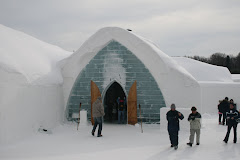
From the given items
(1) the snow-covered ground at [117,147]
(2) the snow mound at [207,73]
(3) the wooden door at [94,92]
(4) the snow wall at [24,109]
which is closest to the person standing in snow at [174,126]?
(1) the snow-covered ground at [117,147]

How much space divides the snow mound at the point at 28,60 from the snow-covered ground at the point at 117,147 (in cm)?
219

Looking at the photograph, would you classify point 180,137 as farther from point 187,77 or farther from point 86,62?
point 86,62

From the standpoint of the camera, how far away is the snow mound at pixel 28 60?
9.38m

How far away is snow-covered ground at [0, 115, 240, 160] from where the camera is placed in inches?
277

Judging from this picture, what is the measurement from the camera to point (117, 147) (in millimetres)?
8070

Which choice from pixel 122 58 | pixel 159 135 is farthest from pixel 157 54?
pixel 159 135

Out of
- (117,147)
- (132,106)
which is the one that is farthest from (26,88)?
(132,106)

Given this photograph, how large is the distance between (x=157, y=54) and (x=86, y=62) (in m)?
3.27

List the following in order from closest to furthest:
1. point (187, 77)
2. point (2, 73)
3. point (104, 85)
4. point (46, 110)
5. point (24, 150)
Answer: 1. point (24, 150)
2. point (2, 73)
3. point (46, 110)
4. point (187, 77)
5. point (104, 85)

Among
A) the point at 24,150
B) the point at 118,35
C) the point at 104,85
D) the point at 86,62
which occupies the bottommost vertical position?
the point at 24,150

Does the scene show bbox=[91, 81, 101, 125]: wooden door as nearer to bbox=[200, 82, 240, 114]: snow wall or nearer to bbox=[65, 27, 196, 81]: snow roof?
bbox=[65, 27, 196, 81]: snow roof

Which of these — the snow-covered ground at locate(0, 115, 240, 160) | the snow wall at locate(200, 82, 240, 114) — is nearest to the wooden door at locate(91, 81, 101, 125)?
the snow-covered ground at locate(0, 115, 240, 160)

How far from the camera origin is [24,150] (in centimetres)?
777

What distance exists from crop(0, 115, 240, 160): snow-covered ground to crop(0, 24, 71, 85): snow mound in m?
2.19
